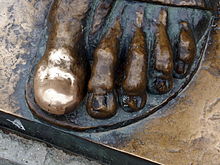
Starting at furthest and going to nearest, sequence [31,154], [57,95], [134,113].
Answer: [31,154] → [134,113] → [57,95]

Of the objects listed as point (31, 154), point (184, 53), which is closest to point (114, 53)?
point (184, 53)

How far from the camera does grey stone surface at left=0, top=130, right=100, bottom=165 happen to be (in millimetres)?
1569

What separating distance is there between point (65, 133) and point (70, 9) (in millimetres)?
419

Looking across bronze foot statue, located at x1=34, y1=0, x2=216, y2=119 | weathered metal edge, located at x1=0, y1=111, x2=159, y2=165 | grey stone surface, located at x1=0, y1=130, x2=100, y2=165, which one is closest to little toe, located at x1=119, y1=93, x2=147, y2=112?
bronze foot statue, located at x1=34, y1=0, x2=216, y2=119

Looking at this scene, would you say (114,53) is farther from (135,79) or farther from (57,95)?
(57,95)

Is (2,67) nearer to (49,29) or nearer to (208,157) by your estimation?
(49,29)

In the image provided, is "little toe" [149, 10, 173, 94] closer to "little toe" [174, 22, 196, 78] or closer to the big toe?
"little toe" [174, 22, 196, 78]

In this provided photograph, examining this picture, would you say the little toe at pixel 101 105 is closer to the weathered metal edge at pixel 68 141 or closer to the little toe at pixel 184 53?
the weathered metal edge at pixel 68 141

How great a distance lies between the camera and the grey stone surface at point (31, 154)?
5.15 ft

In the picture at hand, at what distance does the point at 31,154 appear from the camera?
158 centimetres

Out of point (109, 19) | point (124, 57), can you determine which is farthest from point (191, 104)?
point (109, 19)

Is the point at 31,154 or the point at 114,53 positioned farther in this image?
the point at 31,154

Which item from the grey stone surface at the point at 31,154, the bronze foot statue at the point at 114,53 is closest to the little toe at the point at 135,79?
the bronze foot statue at the point at 114,53

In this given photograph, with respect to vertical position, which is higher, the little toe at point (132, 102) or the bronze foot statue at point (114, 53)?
the bronze foot statue at point (114, 53)
